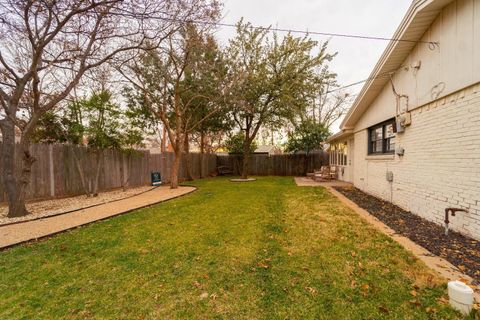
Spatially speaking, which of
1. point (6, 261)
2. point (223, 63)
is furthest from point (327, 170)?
point (6, 261)

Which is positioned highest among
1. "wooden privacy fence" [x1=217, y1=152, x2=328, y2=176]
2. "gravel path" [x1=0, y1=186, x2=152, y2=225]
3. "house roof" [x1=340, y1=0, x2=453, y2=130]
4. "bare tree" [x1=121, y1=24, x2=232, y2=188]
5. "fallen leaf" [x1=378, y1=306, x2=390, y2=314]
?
"bare tree" [x1=121, y1=24, x2=232, y2=188]

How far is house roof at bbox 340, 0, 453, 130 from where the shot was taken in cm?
449

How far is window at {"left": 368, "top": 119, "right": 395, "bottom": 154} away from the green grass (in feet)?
12.0

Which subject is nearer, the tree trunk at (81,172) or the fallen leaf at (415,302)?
the fallen leaf at (415,302)

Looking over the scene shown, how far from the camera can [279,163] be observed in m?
18.2

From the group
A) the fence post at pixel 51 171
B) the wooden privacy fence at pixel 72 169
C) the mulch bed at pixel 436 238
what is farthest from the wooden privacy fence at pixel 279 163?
the fence post at pixel 51 171

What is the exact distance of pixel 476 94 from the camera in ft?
11.8

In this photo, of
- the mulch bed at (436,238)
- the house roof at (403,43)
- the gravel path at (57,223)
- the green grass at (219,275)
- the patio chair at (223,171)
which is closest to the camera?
the green grass at (219,275)

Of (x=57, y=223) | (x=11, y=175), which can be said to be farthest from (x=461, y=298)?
(x=11, y=175)

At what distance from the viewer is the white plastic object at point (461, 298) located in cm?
197

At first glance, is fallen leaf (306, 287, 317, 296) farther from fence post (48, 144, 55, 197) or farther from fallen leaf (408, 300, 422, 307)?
fence post (48, 144, 55, 197)

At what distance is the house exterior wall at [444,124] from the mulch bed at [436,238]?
0.18 meters

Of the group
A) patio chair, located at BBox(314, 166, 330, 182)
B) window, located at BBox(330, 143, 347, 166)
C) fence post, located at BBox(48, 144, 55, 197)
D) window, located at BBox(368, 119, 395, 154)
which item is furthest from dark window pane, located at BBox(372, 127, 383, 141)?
fence post, located at BBox(48, 144, 55, 197)

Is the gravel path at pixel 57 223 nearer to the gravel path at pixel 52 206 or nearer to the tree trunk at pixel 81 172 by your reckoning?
the gravel path at pixel 52 206
